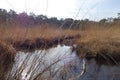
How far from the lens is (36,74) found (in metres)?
1.73

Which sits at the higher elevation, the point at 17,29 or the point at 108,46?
the point at 17,29

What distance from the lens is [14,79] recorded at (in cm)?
169

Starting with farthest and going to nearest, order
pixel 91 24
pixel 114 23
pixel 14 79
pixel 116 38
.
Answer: pixel 116 38
pixel 91 24
pixel 114 23
pixel 14 79

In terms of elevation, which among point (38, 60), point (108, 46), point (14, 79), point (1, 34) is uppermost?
point (1, 34)

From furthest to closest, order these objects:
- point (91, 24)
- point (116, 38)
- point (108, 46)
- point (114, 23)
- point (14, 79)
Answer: point (116, 38), point (108, 46), point (91, 24), point (114, 23), point (14, 79)

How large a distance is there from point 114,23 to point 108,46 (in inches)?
291

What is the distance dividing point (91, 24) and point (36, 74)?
1320mm

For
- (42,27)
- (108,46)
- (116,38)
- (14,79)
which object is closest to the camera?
(14,79)

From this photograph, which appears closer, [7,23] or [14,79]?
[14,79]

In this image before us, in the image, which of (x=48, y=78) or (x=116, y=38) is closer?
(x=48, y=78)

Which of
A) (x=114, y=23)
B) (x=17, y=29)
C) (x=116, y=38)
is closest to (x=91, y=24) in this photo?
(x=114, y=23)

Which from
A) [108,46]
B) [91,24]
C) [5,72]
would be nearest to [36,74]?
[5,72]

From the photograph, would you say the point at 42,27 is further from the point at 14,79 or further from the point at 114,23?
the point at 114,23

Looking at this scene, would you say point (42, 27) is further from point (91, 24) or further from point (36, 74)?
point (91, 24)
